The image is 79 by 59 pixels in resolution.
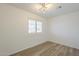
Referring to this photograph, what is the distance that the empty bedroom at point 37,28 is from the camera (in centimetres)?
314

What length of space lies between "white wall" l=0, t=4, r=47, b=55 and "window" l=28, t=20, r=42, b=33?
26 cm

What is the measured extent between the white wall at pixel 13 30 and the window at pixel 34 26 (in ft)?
0.84

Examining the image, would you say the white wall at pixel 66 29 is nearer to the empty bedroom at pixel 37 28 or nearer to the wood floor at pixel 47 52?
the empty bedroom at pixel 37 28

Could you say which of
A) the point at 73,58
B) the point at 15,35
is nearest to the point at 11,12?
the point at 15,35

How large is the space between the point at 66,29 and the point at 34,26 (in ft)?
6.06

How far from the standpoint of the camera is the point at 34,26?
504 centimetres

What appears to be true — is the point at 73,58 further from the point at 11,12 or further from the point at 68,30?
the point at 68,30

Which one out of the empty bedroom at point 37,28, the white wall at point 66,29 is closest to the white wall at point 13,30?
the empty bedroom at point 37,28

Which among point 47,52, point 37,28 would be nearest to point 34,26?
point 37,28

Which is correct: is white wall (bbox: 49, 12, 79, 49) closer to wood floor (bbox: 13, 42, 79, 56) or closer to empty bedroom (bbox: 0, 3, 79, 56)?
empty bedroom (bbox: 0, 3, 79, 56)

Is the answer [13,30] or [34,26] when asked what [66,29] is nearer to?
[34,26]

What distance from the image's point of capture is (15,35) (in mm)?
3473

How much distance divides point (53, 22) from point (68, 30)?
4.13 ft

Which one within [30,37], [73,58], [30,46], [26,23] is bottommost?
[30,46]
